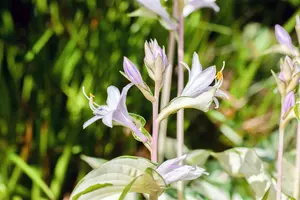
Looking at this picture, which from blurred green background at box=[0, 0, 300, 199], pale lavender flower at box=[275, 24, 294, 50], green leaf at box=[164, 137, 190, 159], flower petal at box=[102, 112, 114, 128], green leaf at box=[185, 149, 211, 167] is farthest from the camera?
blurred green background at box=[0, 0, 300, 199]

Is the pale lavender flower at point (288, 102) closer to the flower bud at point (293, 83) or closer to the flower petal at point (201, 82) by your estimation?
the flower bud at point (293, 83)

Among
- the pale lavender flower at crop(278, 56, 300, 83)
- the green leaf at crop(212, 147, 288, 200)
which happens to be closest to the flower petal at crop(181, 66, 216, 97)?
the pale lavender flower at crop(278, 56, 300, 83)

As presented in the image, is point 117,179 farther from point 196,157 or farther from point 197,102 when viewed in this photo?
point 196,157

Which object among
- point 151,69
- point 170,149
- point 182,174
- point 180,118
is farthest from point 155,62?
point 170,149

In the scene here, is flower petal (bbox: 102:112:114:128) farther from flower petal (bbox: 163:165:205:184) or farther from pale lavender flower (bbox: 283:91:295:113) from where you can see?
pale lavender flower (bbox: 283:91:295:113)

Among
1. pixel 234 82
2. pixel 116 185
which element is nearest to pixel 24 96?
pixel 234 82

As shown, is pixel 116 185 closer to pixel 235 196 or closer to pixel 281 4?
pixel 235 196
